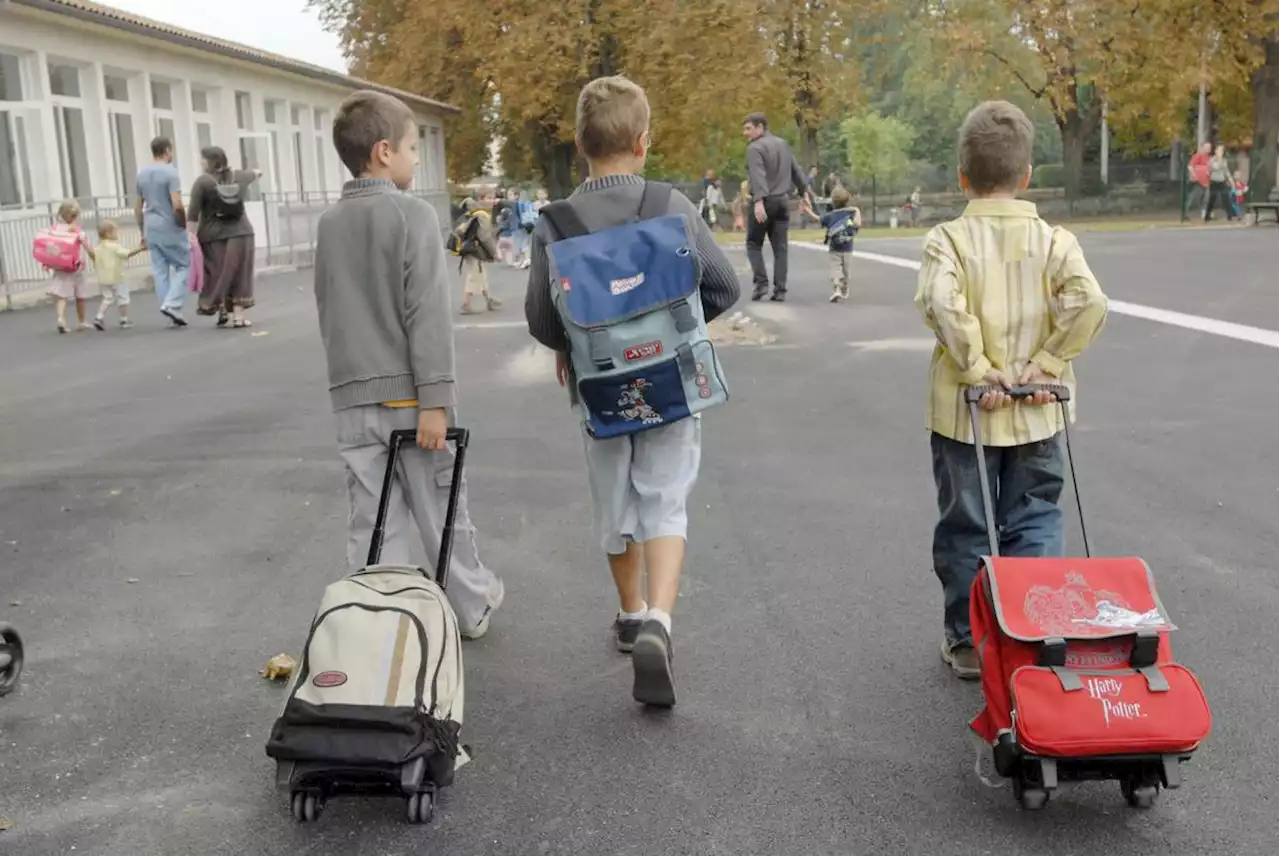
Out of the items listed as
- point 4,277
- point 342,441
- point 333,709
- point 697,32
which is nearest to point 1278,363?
point 342,441

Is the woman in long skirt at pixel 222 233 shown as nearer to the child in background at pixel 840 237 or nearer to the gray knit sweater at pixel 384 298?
the child in background at pixel 840 237

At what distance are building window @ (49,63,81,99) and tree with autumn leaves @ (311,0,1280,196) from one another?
18.7 meters

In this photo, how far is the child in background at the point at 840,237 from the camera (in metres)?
15.5

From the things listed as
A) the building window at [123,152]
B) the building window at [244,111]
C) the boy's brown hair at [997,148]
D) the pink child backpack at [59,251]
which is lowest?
the pink child backpack at [59,251]

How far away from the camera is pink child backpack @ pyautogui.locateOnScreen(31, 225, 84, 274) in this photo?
14992mm

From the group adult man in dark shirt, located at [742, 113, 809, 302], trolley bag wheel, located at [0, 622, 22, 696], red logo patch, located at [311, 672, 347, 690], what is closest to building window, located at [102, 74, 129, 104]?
adult man in dark shirt, located at [742, 113, 809, 302]

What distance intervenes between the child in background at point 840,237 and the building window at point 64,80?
13927 mm

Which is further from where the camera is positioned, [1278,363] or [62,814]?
[1278,363]

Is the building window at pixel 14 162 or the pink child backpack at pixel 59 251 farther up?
the building window at pixel 14 162

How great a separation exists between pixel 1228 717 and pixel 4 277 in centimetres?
1795

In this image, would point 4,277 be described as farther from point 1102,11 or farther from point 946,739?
point 1102,11

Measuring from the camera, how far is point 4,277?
60.3 feet

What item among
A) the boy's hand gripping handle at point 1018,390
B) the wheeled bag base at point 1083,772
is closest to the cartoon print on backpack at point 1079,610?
the wheeled bag base at point 1083,772

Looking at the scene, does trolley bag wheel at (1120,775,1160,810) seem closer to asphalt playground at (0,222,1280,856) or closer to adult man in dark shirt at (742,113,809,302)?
asphalt playground at (0,222,1280,856)
